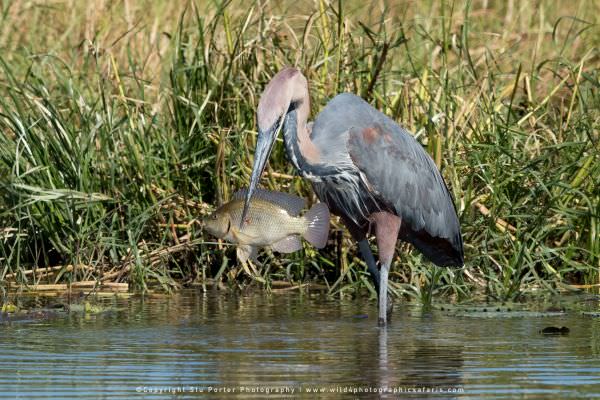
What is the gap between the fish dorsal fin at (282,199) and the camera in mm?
6562

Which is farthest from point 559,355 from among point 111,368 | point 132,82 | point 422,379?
point 132,82

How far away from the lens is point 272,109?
6.22 metres

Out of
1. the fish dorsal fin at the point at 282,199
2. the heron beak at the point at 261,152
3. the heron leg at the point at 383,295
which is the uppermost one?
the heron beak at the point at 261,152

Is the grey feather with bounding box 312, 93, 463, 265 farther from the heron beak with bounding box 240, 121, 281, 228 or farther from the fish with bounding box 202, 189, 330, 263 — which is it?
the heron beak with bounding box 240, 121, 281, 228

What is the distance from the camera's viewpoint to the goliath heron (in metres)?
6.74

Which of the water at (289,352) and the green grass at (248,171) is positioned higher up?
the green grass at (248,171)

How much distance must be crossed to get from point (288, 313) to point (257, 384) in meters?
2.07

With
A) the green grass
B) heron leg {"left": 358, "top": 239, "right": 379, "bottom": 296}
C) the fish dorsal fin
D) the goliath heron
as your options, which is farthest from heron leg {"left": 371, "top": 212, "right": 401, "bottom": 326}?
the fish dorsal fin

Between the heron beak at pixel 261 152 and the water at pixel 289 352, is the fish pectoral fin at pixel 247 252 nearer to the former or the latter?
the water at pixel 289 352

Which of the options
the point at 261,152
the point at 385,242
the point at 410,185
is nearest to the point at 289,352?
the point at 261,152

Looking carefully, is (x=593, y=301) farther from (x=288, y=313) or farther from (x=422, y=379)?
(x=422, y=379)

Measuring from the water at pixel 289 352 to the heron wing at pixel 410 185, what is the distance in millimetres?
395

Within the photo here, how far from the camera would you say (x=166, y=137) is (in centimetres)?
805

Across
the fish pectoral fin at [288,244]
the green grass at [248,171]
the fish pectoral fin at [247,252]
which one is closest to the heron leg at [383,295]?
the green grass at [248,171]
